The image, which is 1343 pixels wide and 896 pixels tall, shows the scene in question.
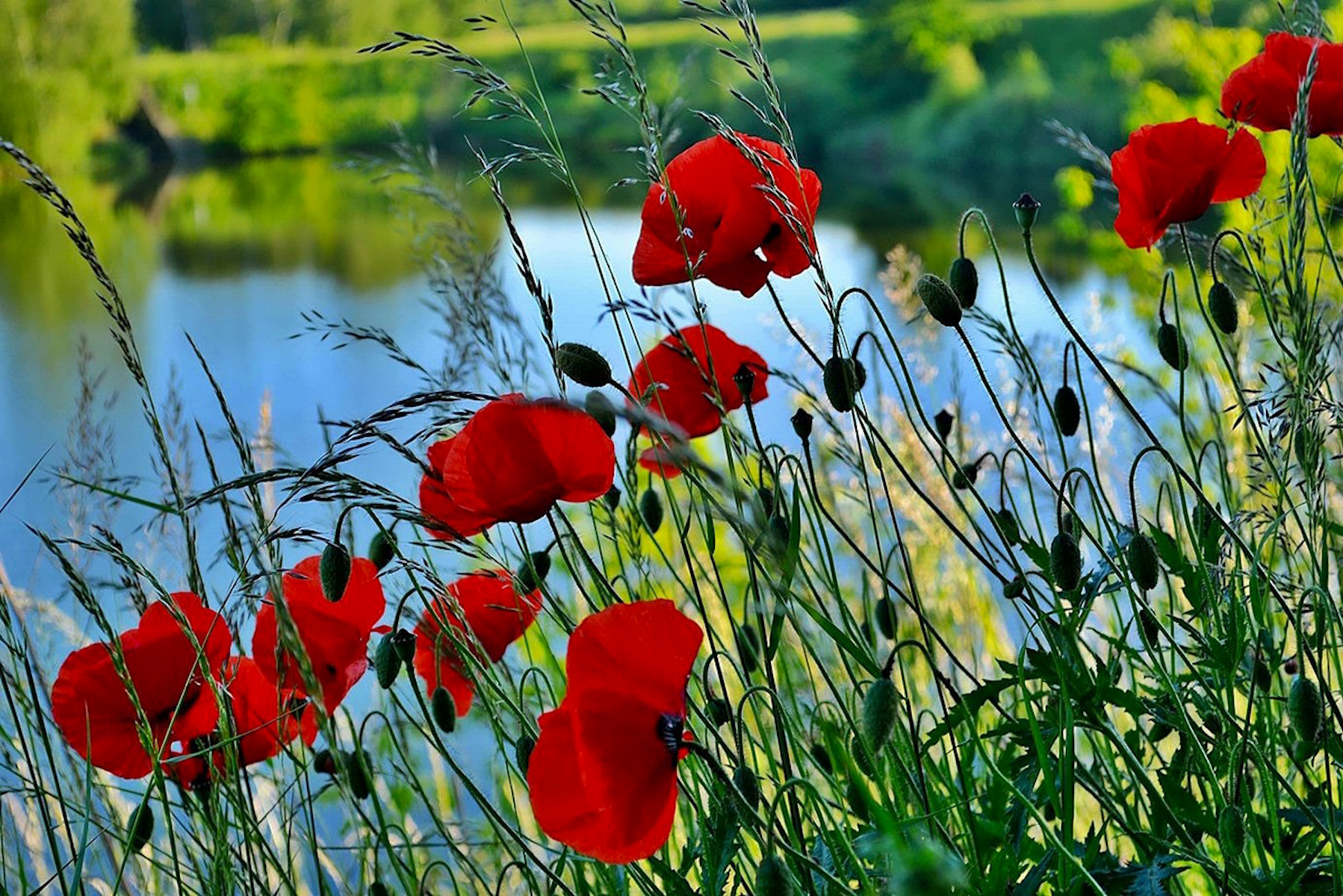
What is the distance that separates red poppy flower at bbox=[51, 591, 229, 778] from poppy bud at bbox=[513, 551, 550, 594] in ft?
0.43

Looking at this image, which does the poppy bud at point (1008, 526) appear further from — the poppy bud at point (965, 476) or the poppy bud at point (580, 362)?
the poppy bud at point (580, 362)

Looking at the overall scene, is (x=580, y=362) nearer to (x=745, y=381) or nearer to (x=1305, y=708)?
(x=745, y=381)

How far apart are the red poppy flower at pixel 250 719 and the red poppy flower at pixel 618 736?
0.68ft

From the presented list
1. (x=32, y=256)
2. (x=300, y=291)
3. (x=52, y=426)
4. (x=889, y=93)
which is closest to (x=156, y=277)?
(x=300, y=291)

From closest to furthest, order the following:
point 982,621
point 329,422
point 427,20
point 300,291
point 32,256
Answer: point 329,422
point 982,621
point 300,291
point 32,256
point 427,20

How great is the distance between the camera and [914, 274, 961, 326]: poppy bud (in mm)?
516

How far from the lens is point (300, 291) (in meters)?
8.93

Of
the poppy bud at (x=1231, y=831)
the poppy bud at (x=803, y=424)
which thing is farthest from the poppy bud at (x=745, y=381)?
the poppy bud at (x=1231, y=831)

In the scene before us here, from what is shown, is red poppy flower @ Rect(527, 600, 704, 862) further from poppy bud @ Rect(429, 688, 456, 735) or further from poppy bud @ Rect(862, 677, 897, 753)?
poppy bud @ Rect(429, 688, 456, 735)

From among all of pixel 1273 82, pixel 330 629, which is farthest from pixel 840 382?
pixel 1273 82

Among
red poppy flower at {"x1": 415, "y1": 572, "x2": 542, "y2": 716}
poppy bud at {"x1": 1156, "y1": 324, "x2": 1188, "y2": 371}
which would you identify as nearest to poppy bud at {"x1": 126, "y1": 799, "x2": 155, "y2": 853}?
red poppy flower at {"x1": 415, "y1": 572, "x2": 542, "y2": 716}

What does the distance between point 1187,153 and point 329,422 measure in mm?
413

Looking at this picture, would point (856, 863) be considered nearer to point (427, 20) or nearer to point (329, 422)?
point (329, 422)

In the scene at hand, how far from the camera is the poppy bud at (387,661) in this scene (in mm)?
529
